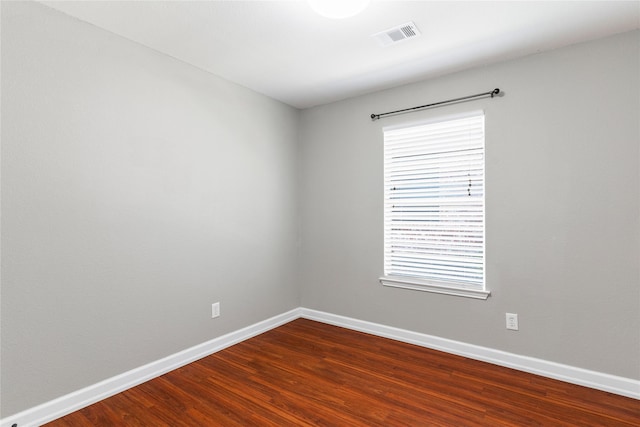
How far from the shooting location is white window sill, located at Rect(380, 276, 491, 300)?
9.21ft

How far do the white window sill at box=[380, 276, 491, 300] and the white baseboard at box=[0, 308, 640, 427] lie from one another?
437 millimetres

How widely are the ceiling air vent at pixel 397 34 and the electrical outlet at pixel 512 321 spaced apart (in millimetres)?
2327

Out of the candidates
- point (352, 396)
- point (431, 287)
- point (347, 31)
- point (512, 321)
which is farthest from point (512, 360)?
point (347, 31)

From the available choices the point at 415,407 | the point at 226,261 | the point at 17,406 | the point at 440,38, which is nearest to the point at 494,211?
the point at 440,38

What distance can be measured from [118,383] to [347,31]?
9.77ft

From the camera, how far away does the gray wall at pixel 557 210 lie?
89.4 inches

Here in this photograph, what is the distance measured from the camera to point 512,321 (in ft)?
8.72

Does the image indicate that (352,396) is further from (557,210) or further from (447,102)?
(447,102)

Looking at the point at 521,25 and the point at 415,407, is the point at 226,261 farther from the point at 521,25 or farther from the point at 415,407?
the point at 521,25

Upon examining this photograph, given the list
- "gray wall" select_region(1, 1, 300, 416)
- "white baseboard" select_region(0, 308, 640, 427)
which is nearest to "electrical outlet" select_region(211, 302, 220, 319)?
"gray wall" select_region(1, 1, 300, 416)

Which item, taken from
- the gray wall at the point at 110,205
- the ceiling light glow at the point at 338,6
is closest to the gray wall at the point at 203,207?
the gray wall at the point at 110,205

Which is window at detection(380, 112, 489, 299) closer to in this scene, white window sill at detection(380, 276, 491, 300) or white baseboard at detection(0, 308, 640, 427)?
white window sill at detection(380, 276, 491, 300)

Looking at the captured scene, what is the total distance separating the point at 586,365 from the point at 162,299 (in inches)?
129

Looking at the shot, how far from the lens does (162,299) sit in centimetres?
260
